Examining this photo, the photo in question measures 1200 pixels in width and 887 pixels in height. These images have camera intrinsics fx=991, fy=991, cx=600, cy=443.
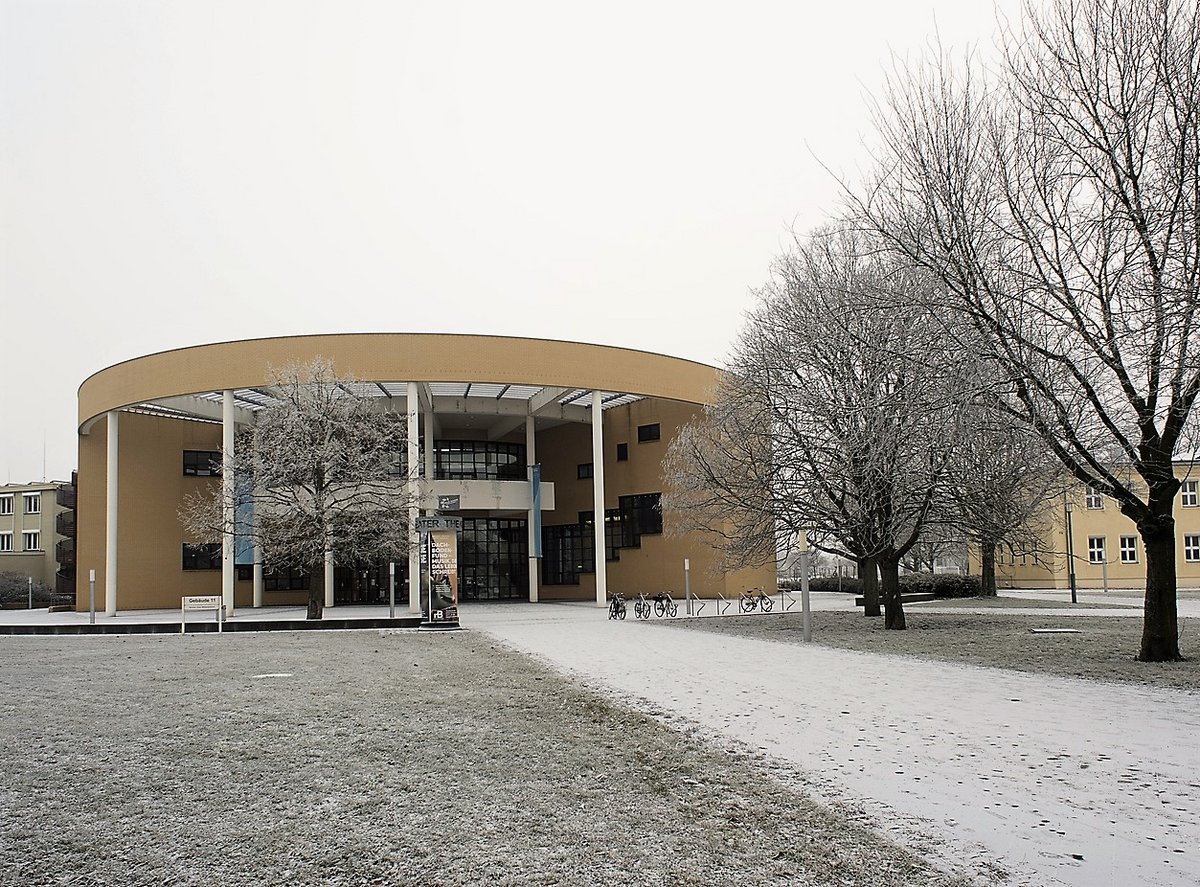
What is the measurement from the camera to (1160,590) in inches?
573

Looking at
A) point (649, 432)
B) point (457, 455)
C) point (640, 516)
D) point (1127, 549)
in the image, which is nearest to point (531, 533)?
point (640, 516)

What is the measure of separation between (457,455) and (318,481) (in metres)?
18.2

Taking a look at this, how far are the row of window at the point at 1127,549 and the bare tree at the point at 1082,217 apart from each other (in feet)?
137

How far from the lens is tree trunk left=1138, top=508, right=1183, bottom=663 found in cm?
1445

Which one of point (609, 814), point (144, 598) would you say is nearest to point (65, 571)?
point (144, 598)

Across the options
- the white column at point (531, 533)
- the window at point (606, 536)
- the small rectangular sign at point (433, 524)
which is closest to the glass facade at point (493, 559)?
the window at point (606, 536)

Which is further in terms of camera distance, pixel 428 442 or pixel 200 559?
pixel 200 559

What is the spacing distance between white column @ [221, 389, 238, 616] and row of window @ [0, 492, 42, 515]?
3916 cm

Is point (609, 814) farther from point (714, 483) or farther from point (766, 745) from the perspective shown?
point (714, 483)

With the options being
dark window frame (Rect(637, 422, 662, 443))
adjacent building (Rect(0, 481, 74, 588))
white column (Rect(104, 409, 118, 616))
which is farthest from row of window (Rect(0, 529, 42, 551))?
dark window frame (Rect(637, 422, 662, 443))

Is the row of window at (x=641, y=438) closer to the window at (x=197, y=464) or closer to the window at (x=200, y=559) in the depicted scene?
the window at (x=197, y=464)

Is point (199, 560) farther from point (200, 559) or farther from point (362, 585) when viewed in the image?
point (362, 585)

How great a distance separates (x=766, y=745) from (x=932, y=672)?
653 cm

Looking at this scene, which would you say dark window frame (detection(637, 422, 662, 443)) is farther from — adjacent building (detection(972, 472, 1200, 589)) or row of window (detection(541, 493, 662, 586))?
adjacent building (detection(972, 472, 1200, 589))
